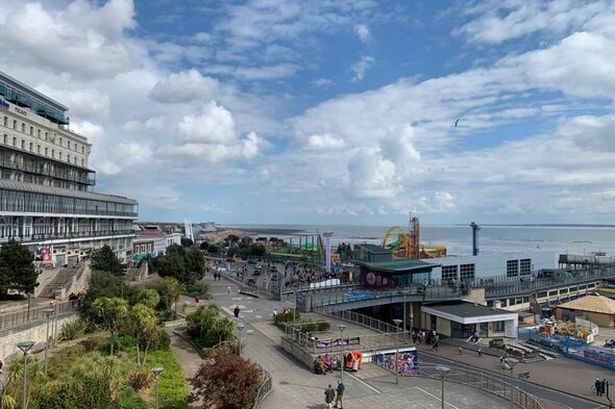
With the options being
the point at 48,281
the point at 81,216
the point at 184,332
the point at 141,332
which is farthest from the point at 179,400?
the point at 81,216

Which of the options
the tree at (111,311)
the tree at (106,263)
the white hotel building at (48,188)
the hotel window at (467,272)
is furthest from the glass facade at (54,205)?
the hotel window at (467,272)

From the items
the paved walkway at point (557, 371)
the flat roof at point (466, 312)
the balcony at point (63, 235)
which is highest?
the balcony at point (63, 235)

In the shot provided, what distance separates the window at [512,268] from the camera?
66644 millimetres

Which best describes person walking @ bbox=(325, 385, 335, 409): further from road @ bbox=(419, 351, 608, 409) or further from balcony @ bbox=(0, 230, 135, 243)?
balcony @ bbox=(0, 230, 135, 243)

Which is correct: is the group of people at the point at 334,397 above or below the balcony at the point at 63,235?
below

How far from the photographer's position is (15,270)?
111ft

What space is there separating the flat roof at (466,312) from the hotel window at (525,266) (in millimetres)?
25297

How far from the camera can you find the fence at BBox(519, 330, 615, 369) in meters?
35.2

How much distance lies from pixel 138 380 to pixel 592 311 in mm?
46624

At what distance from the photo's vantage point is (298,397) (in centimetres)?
2145

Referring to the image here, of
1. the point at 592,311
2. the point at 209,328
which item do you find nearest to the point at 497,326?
the point at 592,311

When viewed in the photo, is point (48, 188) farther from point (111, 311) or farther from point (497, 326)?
point (497, 326)

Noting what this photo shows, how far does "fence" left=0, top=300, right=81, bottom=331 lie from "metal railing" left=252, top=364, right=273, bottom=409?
1619 cm

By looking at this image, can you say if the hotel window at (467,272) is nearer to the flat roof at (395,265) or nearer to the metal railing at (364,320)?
the flat roof at (395,265)
